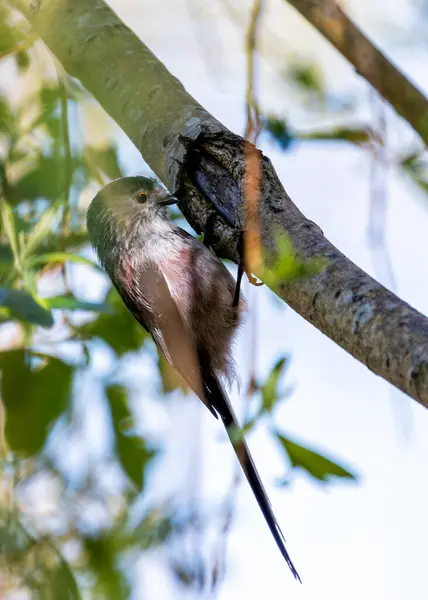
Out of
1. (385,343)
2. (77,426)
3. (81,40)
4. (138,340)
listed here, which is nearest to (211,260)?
(138,340)

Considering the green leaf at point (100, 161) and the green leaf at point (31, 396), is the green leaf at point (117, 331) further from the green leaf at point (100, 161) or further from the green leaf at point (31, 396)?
the green leaf at point (100, 161)

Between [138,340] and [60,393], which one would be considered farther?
[138,340]

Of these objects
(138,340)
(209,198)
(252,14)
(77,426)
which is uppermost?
(252,14)

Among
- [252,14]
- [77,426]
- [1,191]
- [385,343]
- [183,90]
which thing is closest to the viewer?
[385,343]

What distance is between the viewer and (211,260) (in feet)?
9.96

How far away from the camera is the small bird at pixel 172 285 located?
121 inches

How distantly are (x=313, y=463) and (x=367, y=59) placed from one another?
1349 mm

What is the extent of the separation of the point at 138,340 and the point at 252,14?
1211mm

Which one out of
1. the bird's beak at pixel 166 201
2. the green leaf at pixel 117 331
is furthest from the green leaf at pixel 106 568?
the bird's beak at pixel 166 201

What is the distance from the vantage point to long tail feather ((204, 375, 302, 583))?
8.73 feet

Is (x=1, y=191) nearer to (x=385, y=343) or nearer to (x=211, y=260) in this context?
(x=211, y=260)

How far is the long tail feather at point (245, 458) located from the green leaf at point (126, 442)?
281mm

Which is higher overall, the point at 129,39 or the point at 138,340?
A: the point at 129,39

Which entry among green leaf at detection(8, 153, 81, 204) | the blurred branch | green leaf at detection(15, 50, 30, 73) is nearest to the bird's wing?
green leaf at detection(8, 153, 81, 204)
